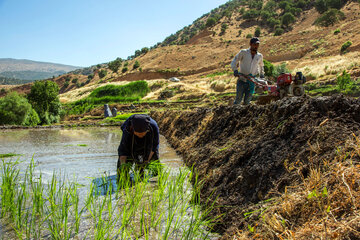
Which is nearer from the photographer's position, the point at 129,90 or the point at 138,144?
the point at 138,144

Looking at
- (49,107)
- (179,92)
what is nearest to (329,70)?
(179,92)

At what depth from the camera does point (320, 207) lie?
6.11 ft

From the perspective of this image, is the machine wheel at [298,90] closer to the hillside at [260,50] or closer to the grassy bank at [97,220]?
the grassy bank at [97,220]

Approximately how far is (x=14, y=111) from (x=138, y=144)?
23843 mm

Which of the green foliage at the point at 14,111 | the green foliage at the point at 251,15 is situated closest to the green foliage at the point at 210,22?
the green foliage at the point at 251,15

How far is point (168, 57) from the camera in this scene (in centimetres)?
7175

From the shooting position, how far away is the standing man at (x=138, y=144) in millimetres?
4277

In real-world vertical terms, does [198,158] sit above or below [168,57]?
below

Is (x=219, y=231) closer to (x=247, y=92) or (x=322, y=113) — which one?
(x=322, y=113)

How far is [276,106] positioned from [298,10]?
263ft

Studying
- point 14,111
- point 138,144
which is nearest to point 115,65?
point 14,111

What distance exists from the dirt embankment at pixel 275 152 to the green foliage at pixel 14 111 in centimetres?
2404

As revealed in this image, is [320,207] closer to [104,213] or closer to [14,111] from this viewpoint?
[104,213]

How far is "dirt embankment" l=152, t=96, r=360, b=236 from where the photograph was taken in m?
2.56
